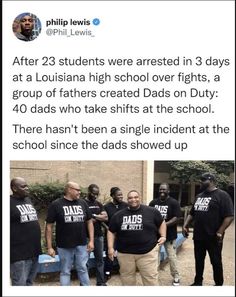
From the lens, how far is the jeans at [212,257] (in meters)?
6.32

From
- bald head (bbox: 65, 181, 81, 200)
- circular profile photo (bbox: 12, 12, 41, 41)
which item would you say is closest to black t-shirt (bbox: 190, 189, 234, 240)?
bald head (bbox: 65, 181, 81, 200)

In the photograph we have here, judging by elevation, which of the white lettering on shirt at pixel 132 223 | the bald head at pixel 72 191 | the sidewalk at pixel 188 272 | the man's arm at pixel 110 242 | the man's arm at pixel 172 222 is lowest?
the sidewalk at pixel 188 272

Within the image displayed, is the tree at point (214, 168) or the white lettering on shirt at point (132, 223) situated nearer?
the white lettering on shirt at point (132, 223)

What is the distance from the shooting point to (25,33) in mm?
5285

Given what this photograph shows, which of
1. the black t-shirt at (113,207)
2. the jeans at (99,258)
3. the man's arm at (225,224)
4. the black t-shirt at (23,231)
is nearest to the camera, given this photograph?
the black t-shirt at (23,231)

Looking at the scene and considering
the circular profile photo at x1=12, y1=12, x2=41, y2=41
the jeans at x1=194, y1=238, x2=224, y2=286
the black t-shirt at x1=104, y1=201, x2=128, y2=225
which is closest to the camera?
the circular profile photo at x1=12, y1=12, x2=41, y2=41

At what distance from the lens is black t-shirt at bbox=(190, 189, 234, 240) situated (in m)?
6.22

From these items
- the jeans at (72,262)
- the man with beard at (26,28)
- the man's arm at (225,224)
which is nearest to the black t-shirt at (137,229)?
the jeans at (72,262)

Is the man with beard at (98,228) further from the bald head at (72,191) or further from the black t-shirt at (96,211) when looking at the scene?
the bald head at (72,191)

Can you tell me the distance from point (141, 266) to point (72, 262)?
3.02 feet

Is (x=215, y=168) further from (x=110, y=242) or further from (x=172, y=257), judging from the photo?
(x=110, y=242)

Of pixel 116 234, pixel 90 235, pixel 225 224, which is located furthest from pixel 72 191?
pixel 225 224

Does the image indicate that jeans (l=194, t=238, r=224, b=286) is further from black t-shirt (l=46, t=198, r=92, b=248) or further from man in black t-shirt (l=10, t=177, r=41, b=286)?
man in black t-shirt (l=10, t=177, r=41, b=286)

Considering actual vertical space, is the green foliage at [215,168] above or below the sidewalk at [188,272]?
above
